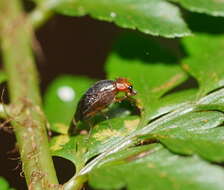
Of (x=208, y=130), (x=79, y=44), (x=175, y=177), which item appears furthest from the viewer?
(x=79, y=44)

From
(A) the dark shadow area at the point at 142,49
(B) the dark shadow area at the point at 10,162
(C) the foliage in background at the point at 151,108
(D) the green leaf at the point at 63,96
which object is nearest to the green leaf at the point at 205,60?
(C) the foliage in background at the point at 151,108

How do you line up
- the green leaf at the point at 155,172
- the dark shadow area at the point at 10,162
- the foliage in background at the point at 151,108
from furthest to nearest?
the dark shadow area at the point at 10,162, the foliage in background at the point at 151,108, the green leaf at the point at 155,172

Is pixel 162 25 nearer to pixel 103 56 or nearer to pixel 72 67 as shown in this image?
pixel 103 56

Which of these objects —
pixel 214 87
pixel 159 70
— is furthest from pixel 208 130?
pixel 159 70

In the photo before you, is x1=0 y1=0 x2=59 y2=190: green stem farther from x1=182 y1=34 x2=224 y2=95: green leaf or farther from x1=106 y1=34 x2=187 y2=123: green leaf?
x1=182 y1=34 x2=224 y2=95: green leaf

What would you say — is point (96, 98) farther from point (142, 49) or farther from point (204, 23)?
point (204, 23)

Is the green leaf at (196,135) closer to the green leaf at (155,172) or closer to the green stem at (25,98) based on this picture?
the green leaf at (155,172)

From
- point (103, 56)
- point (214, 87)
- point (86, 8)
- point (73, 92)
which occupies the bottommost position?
point (73, 92)
